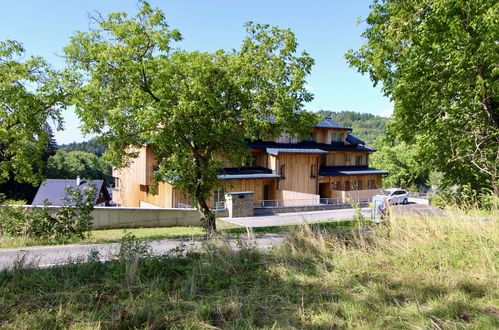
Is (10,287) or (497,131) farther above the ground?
(497,131)

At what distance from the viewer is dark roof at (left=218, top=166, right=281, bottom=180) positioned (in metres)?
28.9

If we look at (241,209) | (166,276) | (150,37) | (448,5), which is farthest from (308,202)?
(166,276)

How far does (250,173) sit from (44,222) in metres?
19.8

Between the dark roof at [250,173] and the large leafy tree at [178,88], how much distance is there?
14.1 meters

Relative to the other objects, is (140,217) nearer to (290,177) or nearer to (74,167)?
(290,177)

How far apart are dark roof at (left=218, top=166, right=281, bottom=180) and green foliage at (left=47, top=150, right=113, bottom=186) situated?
18030mm

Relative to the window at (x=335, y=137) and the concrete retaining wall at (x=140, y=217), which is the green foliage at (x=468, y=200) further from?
the window at (x=335, y=137)

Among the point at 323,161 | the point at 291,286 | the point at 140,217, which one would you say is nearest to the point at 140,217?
the point at 140,217

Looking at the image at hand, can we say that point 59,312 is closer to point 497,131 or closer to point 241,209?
point 497,131

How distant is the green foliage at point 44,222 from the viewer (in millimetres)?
12164

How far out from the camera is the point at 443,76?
10.3m

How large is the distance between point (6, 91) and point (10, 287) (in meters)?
10.3

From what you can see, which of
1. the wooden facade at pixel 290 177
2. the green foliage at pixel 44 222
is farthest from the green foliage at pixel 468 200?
the wooden facade at pixel 290 177

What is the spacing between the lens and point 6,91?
1224cm
